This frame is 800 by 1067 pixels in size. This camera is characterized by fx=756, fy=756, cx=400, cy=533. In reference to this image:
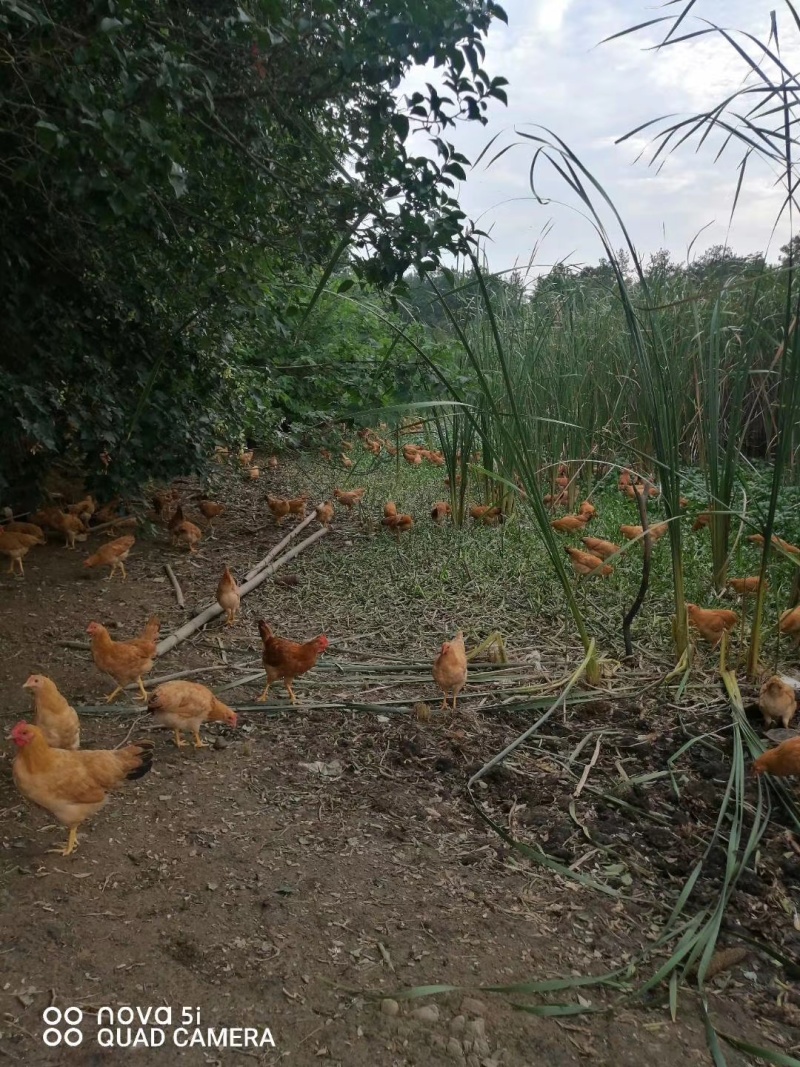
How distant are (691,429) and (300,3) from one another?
4569mm

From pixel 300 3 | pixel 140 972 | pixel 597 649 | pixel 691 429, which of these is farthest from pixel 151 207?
pixel 691 429

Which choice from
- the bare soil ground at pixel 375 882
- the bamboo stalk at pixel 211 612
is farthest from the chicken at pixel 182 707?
the bamboo stalk at pixel 211 612

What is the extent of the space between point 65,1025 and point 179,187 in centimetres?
226

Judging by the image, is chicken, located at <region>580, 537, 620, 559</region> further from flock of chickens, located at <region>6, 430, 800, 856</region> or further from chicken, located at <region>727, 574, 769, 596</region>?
chicken, located at <region>727, 574, 769, 596</region>

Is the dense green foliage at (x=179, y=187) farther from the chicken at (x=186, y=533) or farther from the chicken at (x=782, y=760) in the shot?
the chicken at (x=782, y=760)

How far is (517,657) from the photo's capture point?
3.46 m

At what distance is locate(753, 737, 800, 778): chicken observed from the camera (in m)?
2.22

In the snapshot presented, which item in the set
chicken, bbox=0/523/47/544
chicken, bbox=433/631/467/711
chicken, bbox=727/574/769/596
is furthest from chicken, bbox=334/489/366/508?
chicken, bbox=433/631/467/711

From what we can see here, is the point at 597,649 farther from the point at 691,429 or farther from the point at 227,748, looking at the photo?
the point at 691,429

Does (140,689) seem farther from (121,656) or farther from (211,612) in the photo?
(211,612)

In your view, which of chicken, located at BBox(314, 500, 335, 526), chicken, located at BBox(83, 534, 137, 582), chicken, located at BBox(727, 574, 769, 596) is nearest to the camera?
chicken, located at BBox(727, 574, 769, 596)

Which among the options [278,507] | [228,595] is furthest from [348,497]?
[228,595]

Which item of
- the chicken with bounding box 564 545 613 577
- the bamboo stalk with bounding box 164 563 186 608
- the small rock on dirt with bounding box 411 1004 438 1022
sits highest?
the chicken with bounding box 564 545 613 577

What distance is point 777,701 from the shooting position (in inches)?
103
